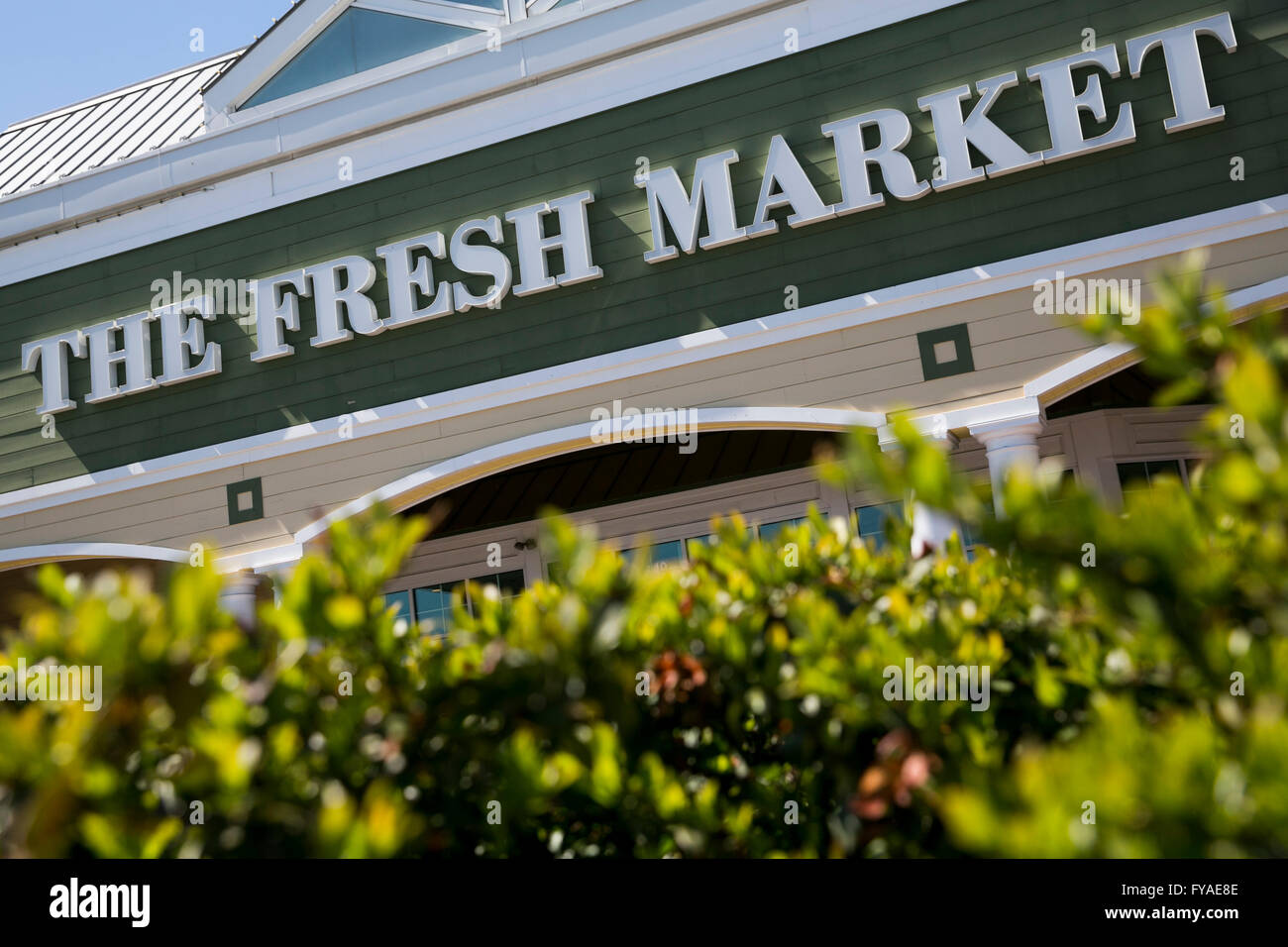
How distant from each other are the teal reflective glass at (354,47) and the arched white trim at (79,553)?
4.28 m

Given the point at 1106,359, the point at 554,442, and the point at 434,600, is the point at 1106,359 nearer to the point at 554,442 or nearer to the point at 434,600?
Answer: the point at 554,442

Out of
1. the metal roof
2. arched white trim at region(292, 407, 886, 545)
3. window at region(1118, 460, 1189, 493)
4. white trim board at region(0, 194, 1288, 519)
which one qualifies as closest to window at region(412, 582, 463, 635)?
arched white trim at region(292, 407, 886, 545)

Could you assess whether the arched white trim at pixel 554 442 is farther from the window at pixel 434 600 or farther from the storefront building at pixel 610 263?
the window at pixel 434 600

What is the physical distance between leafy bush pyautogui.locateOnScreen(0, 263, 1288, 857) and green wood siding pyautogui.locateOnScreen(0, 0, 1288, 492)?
6.14 metres

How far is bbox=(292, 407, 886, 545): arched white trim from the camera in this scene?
834 cm

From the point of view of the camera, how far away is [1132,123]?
25.2ft

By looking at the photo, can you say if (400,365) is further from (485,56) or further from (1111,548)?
(1111,548)
